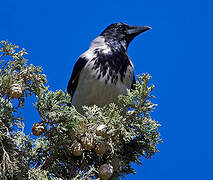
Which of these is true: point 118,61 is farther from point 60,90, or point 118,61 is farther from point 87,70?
point 60,90

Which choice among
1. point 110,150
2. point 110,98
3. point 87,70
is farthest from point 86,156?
point 87,70

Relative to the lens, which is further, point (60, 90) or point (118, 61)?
point (118, 61)

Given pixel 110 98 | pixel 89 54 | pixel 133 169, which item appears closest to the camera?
pixel 133 169

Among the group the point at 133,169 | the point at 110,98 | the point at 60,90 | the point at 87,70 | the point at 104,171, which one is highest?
the point at 87,70

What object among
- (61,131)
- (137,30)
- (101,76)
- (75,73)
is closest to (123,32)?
(137,30)

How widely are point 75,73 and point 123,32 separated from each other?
85 centimetres

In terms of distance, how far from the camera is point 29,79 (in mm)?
2709

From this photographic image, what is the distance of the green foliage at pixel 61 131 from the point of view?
2.41 metres

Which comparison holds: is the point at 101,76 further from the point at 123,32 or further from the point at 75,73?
the point at 123,32

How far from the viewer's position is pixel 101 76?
150 inches

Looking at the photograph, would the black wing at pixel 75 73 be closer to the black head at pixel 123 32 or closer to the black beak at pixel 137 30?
the black head at pixel 123 32

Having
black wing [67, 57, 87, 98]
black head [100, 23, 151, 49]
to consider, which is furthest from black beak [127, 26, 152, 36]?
black wing [67, 57, 87, 98]

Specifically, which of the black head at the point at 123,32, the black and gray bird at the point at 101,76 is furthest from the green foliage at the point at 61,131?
the black head at the point at 123,32

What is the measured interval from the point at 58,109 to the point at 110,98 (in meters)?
1.27
